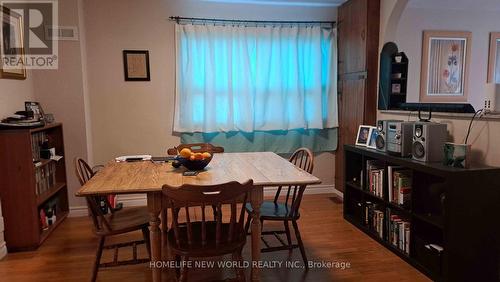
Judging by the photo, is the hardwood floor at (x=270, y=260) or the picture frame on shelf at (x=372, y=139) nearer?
the hardwood floor at (x=270, y=260)

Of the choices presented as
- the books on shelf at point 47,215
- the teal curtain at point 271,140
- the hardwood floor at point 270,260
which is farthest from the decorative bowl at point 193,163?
the teal curtain at point 271,140

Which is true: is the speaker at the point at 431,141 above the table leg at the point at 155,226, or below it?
above

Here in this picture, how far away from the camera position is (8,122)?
2.84 meters

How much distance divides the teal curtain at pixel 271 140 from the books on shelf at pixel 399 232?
1.65 meters

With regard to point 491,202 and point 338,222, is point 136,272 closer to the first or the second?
point 338,222

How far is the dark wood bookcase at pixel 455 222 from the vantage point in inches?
84.4

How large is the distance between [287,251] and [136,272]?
1.16 metres

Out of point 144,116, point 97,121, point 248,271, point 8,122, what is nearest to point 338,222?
point 248,271

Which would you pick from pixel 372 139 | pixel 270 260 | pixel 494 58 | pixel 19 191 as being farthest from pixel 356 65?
pixel 19 191

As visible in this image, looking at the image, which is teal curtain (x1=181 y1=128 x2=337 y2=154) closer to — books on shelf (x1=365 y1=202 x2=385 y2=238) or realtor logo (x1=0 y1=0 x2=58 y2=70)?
books on shelf (x1=365 y1=202 x2=385 y2=238)

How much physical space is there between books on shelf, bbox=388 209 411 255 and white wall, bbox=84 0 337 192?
8.14 feet

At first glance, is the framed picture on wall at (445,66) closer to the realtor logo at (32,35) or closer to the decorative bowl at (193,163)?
the decorative bowl at (193,163)

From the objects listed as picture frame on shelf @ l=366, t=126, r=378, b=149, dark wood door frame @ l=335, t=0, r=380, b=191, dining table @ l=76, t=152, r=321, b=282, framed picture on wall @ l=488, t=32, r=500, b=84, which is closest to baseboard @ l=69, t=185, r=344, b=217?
dark wood door frame @ l=335, t=0, r=380, b=191

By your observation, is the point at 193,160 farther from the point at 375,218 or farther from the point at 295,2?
the point at 295,2
